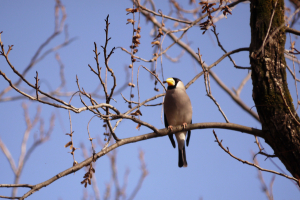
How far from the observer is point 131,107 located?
9.61 ft

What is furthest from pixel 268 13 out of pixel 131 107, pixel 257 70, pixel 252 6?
pixel 131 107

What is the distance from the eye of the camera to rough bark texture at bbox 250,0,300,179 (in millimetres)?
2402

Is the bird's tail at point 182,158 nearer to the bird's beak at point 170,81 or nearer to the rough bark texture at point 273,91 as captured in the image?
the bird's beak at point 170,81

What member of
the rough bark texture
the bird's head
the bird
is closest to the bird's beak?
the bird's head

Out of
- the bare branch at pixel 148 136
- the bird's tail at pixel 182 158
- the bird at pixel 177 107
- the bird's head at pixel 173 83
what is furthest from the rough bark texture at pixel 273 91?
the bird's tail at pixel 182 158

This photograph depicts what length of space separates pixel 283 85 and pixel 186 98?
1.69m

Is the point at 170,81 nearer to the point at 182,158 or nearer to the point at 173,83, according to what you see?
the point at 173,83

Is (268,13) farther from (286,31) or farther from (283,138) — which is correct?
(283,138)

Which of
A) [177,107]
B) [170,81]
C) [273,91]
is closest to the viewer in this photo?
[273,91]

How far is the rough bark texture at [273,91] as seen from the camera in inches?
94.6

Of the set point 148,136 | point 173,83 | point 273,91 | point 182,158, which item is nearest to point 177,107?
point 173,83

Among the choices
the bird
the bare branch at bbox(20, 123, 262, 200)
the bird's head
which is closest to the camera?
the bare branch at bbox(20, 123, 262, 200)

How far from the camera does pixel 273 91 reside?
2510mm

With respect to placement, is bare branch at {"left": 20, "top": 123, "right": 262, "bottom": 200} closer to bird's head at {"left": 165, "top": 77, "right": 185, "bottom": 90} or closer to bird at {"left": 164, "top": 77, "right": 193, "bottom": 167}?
bird at {"left": 164, "top": 77, "right": 193, "bottom": 167}
